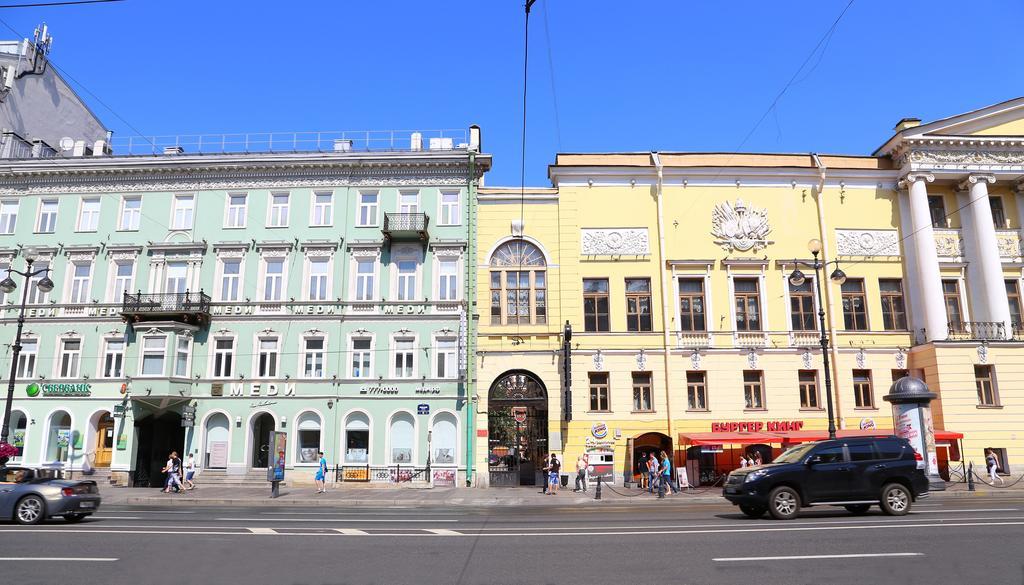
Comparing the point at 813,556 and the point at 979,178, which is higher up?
the point at 979,178

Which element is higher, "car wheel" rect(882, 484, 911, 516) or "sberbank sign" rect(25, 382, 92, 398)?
"sberbank sign" rect(25, 382, 92, 398)

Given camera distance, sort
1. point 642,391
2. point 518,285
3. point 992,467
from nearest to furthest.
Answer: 1. point 992,467
2. point 642,391
3. point 518,285

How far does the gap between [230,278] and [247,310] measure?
1978mm

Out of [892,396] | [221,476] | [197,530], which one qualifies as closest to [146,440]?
[221,476]

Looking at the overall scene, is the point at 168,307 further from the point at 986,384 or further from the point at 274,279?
the point at 986,384

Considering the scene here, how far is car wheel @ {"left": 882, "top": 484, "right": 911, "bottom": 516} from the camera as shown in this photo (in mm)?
15070

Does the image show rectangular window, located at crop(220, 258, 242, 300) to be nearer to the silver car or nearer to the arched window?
the arched window

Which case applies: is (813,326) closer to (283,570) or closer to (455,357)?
(455,357)

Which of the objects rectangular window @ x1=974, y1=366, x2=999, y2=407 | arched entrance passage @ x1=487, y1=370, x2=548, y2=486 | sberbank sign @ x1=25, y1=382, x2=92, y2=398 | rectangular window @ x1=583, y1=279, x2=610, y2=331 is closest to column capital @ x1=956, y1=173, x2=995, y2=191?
rectangular window @ x1=974, y1=366, x2=999, y2=407

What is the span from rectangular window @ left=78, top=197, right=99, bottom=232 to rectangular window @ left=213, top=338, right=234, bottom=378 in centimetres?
910

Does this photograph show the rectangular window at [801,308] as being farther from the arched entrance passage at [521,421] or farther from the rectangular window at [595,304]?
the arched entrance passage at [521,421]

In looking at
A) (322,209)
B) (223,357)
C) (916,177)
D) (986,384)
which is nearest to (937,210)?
(916,177)

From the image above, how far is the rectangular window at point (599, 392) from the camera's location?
101 ft

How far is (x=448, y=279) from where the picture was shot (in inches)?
1262
